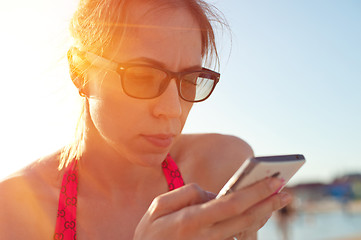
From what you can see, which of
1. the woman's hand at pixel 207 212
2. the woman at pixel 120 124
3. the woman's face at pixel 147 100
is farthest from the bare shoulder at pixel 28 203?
the woman's hand at pixel 207 212

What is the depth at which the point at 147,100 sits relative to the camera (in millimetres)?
2084

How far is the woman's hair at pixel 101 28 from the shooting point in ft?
7.09

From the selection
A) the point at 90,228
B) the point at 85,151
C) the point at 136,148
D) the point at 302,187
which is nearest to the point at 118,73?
the point at 136,148

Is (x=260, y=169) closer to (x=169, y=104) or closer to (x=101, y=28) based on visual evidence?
(x=169, y=104)

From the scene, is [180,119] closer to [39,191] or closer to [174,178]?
[174,178]

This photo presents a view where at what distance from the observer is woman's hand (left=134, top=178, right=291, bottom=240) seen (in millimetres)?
1210

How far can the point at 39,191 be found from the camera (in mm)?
2428

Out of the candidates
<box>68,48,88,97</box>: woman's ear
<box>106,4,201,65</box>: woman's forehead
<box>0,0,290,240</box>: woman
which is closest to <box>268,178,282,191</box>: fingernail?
<box>0,0,290,240</box>: woman

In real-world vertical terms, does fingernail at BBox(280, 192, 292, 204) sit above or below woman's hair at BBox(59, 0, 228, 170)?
below

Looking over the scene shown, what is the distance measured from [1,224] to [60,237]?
1.16ft

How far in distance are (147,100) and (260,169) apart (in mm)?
1028

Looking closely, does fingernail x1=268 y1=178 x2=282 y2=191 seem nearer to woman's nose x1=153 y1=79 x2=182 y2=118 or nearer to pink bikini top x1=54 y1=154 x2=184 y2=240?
woman's nose x1=153 y1=79 x2=182 y2=118

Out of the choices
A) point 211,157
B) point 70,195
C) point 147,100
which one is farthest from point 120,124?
point 211,157

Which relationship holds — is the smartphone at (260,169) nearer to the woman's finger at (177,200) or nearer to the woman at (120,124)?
the woman's finger at (177,200)
